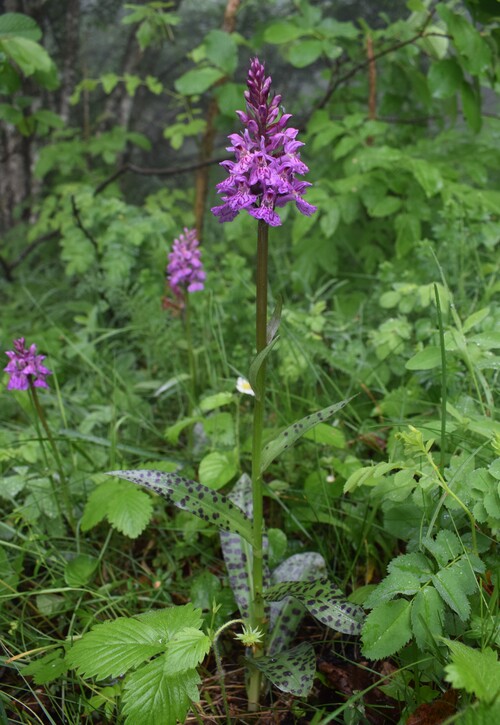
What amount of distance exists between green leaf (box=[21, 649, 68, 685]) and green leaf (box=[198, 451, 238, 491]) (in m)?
0.58

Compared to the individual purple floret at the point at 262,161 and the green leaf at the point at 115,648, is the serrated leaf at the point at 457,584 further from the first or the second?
the individual purple floret at the point at 262,161

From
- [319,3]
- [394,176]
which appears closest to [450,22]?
[394,176]

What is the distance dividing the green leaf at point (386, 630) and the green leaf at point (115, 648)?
1.31 ft

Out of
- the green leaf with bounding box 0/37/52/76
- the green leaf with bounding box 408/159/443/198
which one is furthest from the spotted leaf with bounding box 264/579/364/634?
the green leaf with bounding box 0/37/52/76

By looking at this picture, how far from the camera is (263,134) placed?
1153 millimetres

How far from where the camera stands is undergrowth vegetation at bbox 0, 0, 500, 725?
1.15m

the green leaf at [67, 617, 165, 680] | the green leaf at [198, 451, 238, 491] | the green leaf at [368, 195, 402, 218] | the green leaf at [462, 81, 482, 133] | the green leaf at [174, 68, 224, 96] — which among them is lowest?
the green leaf at [67, 617, 165, 680]

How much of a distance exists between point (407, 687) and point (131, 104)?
4935 mm

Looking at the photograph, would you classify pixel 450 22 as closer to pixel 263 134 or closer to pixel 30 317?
pixel 263 134

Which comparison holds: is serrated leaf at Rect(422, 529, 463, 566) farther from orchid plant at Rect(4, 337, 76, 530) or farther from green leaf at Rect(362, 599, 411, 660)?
orchid plant at Rect(4, 337, 76, 530)

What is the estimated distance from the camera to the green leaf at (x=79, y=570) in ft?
5.14

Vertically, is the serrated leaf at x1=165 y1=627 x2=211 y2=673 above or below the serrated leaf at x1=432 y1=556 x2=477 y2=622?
below

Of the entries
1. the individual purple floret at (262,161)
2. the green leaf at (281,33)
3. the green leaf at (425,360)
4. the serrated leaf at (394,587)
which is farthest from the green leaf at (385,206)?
the serrated leaf at (394,587)

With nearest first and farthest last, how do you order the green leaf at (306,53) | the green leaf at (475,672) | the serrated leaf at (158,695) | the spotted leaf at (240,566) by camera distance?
the green leaf at (475,672), the serrated leaf at (158,695), the spotted leaf at (240,566), the green leaf at (306,53)
